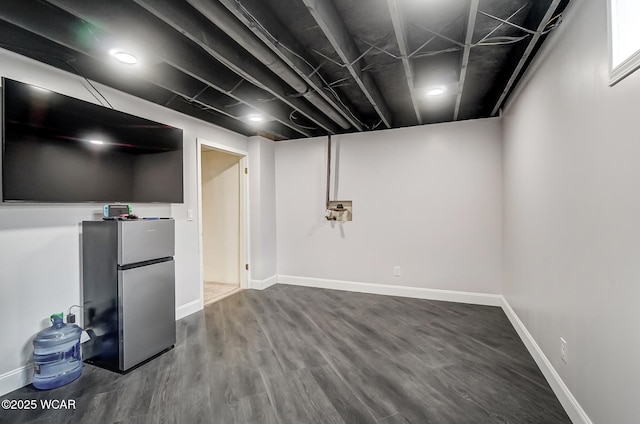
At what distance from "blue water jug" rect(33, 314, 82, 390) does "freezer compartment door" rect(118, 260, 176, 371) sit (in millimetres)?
337

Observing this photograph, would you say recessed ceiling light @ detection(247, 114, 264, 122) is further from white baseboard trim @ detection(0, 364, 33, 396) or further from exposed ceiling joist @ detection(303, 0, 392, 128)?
white baseboard trim @ detection(0, 364, 33, 396)

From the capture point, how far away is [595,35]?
144 cm

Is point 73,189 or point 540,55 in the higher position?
point 540,55

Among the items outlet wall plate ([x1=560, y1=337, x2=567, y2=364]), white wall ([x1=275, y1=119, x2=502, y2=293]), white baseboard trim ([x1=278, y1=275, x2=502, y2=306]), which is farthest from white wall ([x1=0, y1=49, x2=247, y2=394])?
outlet wall plate ([x1=560, y1=337, x2=567, y2=364])

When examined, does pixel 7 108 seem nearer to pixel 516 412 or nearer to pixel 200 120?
pixel 200 120

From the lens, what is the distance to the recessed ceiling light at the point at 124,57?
2.10 m

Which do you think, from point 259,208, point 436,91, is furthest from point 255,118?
point 436,91

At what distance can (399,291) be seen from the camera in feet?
13.6

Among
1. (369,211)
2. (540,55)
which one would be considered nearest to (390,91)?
(540,55)

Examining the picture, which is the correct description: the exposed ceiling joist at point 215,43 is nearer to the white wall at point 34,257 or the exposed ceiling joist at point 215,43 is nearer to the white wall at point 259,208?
the white wall at point 34,257

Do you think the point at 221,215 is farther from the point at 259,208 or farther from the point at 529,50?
the point at 529,50

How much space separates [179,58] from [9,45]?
1.10 metres

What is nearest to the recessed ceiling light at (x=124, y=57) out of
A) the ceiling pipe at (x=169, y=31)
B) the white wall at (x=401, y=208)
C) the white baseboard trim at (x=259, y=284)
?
the ceiling pipe at (x=169, y=31)

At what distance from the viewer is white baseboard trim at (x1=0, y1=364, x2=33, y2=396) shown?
202cm
